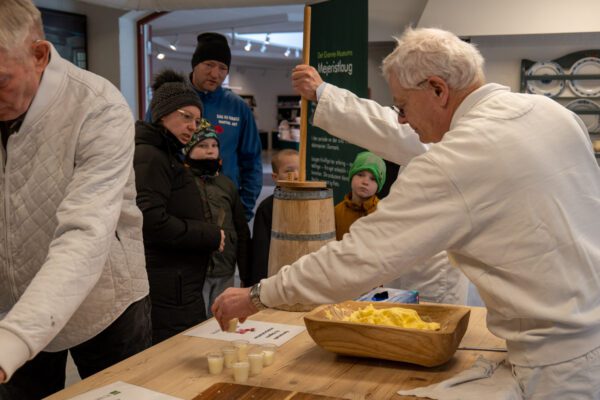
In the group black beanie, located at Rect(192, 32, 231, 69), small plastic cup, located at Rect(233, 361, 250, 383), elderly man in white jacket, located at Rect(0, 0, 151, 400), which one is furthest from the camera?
black beanie, located at Rect(192, 32, 231, 69)

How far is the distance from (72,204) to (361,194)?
6.09 ft

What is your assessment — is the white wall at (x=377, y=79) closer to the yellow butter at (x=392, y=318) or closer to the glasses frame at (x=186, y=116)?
the glasses frame at (x=186, y=116)

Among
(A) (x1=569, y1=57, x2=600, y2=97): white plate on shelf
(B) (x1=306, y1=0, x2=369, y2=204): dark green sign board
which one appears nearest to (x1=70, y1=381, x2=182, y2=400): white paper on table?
(B) (x1=306, y1=0, x2=369, y2=204): dark green sign board

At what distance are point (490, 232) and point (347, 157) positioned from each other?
3.35 metres

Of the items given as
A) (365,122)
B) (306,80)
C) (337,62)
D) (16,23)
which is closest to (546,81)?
(337,62)

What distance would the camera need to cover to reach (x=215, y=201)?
10.6ft

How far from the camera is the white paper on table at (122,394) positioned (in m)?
1.49

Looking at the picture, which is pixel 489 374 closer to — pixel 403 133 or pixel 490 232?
pixel 490 232

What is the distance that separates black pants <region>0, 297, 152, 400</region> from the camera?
1.83 metres

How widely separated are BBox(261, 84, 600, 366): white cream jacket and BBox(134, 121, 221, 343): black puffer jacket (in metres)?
1.53

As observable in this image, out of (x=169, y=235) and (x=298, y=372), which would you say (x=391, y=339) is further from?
(x=169, y=235)

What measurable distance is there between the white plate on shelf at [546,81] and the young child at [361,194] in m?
3.68

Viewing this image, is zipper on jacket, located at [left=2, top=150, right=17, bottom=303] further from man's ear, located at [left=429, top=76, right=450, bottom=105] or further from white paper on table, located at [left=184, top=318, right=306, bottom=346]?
man's ear, located at [left=429, top=76, right=450, bottom=105]

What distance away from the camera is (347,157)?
473 cm
